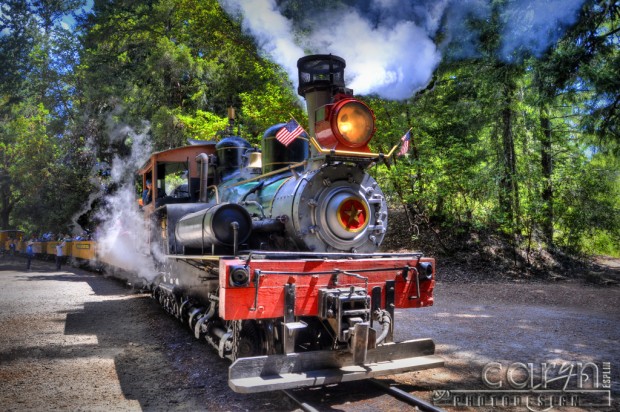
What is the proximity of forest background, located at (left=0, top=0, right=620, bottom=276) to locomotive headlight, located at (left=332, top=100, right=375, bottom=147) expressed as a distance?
296 centimetres

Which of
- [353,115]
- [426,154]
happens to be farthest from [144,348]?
[426,154]

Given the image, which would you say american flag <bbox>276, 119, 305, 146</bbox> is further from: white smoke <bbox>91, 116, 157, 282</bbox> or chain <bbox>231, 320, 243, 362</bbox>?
white smoke <bbox>91, 116, 157, 282</bbox>

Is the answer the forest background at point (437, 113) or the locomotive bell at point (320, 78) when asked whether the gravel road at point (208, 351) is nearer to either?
the locomotive bell at point (320, 78)

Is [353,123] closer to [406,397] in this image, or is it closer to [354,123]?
[354,123]

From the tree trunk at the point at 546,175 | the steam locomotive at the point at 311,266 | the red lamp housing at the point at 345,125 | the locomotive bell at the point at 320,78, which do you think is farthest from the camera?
the tree trunk at the point at 546,175

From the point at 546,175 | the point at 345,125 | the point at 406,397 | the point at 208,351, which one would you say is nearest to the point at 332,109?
the point at 345,125

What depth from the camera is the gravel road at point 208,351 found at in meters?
4.31

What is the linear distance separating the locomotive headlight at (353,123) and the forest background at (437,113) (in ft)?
9.70

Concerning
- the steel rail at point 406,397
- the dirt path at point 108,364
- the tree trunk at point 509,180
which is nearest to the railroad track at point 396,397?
the steel rail at point 406,397

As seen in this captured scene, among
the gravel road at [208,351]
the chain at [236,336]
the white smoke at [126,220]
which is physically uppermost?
the white smoke at [126,220]

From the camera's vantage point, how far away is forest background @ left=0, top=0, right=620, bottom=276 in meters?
9.05

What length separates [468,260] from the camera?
44.3ft

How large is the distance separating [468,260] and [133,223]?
9.00 m

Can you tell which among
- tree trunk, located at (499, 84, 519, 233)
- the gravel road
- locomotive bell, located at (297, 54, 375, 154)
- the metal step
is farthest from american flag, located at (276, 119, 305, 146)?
tree trunk, located at (499, 84, 519, 233)
